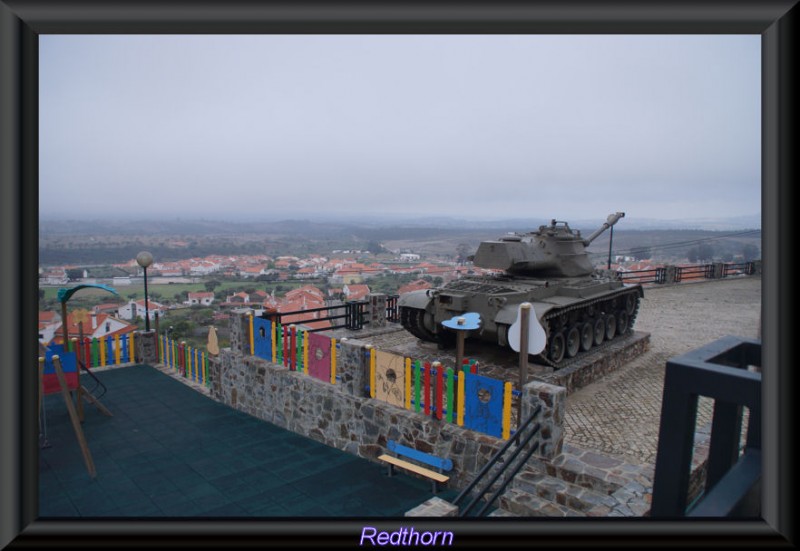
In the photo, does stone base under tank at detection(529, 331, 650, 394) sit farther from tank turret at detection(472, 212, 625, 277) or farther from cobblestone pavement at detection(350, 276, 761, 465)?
tank turret at detection(472, 212, 625, 277)

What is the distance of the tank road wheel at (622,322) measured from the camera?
11670 mm

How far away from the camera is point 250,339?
9.90 metres

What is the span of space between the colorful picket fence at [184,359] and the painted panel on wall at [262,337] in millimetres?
1692

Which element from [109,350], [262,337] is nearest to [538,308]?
[262,337]

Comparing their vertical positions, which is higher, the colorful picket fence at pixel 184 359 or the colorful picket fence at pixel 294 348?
the colorful picket fence at pixel 294 348

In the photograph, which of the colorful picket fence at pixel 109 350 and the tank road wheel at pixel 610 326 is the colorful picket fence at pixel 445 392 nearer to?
the tank road wheel at pixel 610 326

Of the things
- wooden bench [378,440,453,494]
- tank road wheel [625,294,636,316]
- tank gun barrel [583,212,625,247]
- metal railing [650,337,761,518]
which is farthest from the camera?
tank gun barrel [583,212,625,247]

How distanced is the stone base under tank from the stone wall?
7.88 ft

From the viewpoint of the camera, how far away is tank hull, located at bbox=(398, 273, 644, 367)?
9.16 m

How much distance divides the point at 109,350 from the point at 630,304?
1202cm

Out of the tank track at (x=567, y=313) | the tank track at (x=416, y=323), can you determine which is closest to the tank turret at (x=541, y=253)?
the tank track at (x=567, y=313)

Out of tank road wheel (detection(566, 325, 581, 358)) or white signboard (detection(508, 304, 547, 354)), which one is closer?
white signboard (detection(508, 304, 547, 354))

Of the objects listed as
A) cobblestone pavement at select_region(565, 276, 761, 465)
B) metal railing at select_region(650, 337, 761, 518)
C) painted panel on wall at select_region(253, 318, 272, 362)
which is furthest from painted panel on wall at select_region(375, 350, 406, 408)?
metal railing at select_region(650, 337, 761, 518)

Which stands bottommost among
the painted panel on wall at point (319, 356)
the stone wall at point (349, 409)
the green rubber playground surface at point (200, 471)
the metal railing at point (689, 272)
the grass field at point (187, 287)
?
the green rubber playground surface at point (200, 471)
